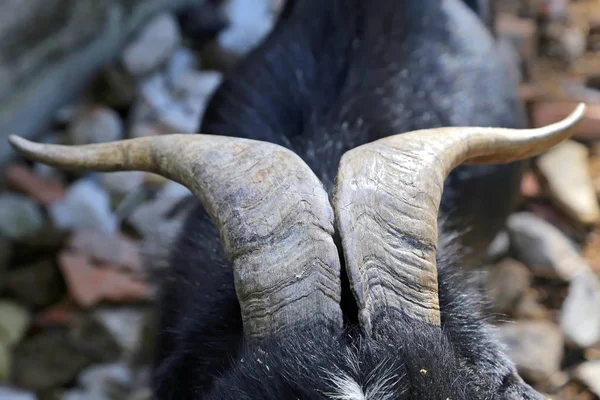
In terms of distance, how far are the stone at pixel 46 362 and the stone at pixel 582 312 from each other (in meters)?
2.07

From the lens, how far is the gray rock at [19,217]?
3654mm

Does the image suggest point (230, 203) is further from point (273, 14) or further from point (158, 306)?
point (273, 14)

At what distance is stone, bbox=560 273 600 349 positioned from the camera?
3.25 meters

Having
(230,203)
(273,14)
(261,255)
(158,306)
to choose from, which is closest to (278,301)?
(261,255)

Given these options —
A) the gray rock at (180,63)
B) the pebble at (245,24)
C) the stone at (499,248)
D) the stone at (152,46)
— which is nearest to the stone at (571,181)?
the stone at (499,248)

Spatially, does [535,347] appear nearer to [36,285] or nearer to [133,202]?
[133,202]

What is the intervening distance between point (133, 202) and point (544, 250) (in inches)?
79.5

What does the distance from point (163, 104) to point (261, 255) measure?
292 centimetres

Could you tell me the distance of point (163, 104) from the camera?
4.27 meters

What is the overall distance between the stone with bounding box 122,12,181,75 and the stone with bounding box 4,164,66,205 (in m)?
0.81

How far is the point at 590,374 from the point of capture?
3031 mm

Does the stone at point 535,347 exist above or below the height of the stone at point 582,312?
above

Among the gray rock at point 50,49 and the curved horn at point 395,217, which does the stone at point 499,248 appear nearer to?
the curved horn at point 395,217

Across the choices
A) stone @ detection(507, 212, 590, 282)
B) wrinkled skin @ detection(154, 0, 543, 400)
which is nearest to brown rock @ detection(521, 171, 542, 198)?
stone @ detection(507, 212, 590, 282)
